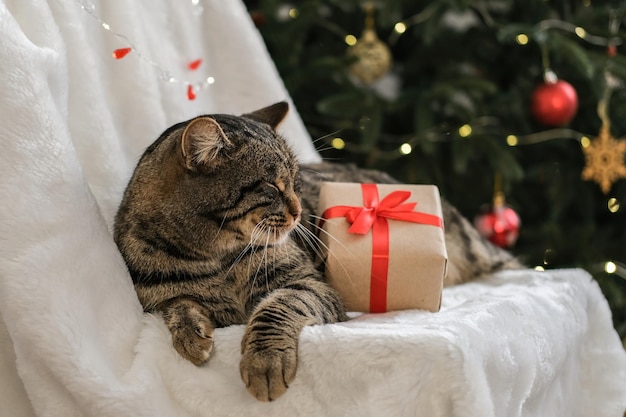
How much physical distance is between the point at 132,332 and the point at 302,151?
86 cm

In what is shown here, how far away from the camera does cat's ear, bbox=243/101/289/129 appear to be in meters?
1.35

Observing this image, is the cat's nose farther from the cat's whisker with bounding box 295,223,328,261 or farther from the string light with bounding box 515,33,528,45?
the string light with bounding box 515,33,528,45

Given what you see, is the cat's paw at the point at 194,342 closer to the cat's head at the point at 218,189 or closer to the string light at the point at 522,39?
the cat's head at the point at 218,189

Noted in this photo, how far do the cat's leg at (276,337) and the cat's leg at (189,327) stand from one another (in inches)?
2.5

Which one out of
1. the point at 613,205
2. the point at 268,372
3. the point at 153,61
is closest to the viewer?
the point at 268,372

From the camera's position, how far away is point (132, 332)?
1066 mm

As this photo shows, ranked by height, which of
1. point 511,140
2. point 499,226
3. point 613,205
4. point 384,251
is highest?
point 384,251

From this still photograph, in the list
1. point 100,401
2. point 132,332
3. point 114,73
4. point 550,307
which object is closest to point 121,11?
point 114,73

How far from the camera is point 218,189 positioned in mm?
1102

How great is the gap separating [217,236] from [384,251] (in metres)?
0.30

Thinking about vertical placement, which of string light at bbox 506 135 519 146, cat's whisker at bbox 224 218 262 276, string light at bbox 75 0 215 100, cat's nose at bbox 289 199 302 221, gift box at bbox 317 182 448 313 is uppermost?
string light at bbox 75 0 215 100

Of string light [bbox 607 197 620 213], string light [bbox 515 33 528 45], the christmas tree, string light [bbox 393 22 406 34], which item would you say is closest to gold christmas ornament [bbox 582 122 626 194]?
the christmas tree

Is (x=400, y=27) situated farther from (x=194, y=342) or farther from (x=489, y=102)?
(x=194, y=342)

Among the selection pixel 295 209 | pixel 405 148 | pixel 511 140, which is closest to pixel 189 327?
pixel 295 209
